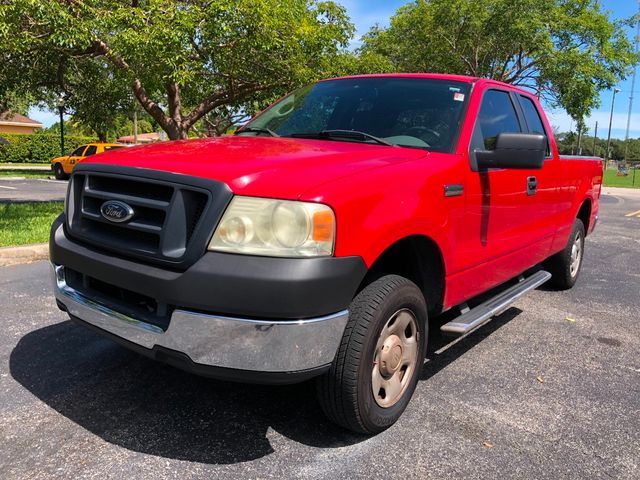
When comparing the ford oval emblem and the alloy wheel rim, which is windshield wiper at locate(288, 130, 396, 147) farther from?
the ford oval emblem

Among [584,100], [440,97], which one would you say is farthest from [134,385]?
[584,100]

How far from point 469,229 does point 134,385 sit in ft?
7.22

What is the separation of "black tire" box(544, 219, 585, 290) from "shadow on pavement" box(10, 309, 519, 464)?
2386 millimetres

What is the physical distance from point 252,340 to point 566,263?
4402 mm

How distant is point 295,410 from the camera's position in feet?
9.72

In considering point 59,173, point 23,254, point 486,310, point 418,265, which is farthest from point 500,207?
point 59,173

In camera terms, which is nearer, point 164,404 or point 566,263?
point 164,404

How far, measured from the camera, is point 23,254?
613 centimetres

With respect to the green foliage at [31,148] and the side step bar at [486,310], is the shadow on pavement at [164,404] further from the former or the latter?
the green foliage at [31,148]

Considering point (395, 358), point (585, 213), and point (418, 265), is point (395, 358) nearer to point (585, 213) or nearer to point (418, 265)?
point (418, 265)

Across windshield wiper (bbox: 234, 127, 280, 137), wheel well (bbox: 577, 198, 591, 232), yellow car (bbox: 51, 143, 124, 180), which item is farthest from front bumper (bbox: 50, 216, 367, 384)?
yellow car (bbox: 51, 143, 124, 180)

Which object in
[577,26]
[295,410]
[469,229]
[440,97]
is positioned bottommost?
[295,410]

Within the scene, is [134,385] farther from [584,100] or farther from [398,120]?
[584,100]

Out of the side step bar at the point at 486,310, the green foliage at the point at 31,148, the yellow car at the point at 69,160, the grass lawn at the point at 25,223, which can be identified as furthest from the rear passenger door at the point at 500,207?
the green foliage at the point at 31,148
